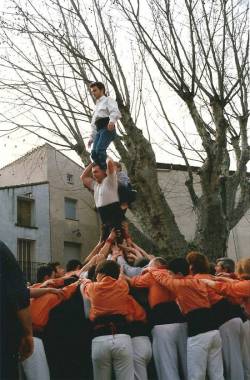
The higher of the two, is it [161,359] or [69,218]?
[69,218]

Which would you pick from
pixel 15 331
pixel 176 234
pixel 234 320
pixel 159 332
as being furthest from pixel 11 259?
pixel 176 234

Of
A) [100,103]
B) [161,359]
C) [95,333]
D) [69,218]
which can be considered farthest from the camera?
[69,218]

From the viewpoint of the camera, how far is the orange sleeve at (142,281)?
575cm

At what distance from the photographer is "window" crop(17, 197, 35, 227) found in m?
26.6

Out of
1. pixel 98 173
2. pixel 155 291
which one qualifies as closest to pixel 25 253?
pixel 98 173

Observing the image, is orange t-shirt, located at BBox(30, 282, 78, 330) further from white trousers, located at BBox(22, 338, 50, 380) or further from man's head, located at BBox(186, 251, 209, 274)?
man's head, located at BBox(186, 251, 209, 274)

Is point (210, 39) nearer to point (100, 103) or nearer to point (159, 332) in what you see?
point (100, 103)

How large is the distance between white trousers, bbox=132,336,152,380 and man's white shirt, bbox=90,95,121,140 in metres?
3.08

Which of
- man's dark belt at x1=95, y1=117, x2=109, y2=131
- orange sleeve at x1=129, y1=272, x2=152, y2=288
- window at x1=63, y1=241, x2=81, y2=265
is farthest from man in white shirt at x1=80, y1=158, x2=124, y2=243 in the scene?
window at x1=63, y1=241, x2=81, y2=265

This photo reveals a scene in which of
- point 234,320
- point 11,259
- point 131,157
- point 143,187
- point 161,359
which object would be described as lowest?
point 161,359

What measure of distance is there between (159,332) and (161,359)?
0.30 m

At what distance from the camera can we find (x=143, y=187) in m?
11.0

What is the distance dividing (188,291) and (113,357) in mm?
1101

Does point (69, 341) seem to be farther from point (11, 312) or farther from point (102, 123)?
point (102, 123)
